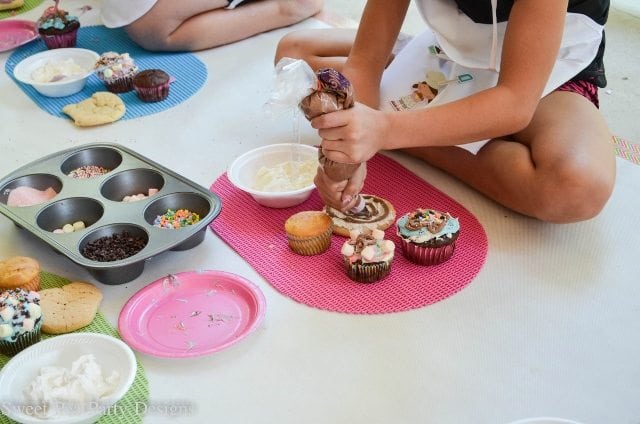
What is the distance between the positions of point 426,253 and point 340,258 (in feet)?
0.54

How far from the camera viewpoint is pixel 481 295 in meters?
1.27

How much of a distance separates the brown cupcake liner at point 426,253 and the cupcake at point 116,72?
103cm

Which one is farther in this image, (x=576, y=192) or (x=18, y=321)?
(x=576, y=192)

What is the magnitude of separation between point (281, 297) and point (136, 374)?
11.3 inches

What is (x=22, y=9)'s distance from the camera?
261 cm

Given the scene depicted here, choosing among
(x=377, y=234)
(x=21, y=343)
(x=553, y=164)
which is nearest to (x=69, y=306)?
(x=21, y=343)

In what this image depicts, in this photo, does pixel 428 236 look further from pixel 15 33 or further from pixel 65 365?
pixel 15 33

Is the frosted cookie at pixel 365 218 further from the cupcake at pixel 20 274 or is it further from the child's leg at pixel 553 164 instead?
the cupcake at pixel 20 274

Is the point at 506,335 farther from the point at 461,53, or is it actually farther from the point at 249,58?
the point at 249,58

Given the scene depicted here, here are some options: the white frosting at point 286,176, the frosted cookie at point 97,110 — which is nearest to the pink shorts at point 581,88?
the white frosting at point 286,176

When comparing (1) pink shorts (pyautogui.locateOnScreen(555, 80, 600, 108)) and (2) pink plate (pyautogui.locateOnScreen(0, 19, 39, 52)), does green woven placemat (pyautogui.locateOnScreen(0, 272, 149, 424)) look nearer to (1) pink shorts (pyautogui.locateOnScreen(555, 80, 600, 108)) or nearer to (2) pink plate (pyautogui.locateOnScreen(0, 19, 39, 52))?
(1) pink shorts (pyautogui.locateOnScreen(555, 80, 600, 108))

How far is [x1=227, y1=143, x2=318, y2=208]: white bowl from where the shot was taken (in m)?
1.48

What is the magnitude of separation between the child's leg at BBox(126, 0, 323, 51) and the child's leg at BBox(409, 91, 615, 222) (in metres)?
1.02

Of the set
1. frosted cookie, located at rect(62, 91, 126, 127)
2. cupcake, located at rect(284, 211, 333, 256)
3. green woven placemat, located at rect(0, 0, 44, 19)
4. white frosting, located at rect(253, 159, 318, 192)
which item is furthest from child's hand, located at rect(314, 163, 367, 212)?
green woven placemat, located at rect(0, 0, 44, 19)
